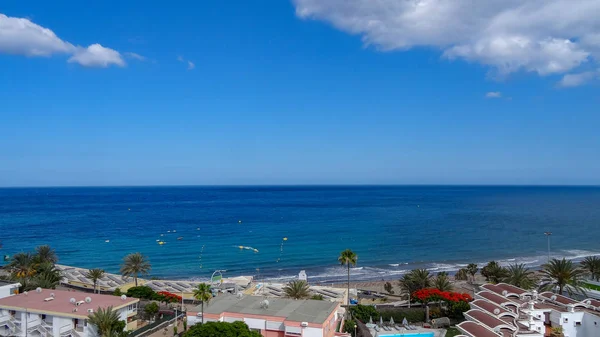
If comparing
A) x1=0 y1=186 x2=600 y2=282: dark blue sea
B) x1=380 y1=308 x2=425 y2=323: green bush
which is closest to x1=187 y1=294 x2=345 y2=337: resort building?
x1=380 y1=308 x2=425 y2=323: green bush

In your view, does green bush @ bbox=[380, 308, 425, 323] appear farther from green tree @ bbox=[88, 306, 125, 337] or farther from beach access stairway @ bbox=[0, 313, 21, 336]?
beach access stairway @ bbox=[0, 313, 21, 336]

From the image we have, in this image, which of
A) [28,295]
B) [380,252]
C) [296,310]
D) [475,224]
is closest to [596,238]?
[475,224]

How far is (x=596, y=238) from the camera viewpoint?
345 feet

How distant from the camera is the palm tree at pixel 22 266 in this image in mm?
48656

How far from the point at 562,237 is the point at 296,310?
4001 inches

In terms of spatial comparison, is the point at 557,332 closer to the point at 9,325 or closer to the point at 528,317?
the point at 528,317

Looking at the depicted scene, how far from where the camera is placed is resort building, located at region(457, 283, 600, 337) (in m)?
29.5

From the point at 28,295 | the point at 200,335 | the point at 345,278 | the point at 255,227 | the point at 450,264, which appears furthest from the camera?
the point at 255,227

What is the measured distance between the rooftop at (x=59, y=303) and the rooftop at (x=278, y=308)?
7.87 metres

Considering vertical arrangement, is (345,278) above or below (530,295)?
below

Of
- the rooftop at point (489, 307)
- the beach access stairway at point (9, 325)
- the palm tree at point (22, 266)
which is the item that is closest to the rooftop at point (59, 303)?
the beach access stairway at point (9, 325)

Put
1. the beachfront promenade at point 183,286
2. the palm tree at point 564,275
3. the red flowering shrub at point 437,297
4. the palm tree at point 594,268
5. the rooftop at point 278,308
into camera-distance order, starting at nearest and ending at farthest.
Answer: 1. the rooftop at point 278,308
2. the red flowering shrub at point 437,297
3. the palm tree at point 564,275
4. the palm tree at point 594,268
5. the beachfront promenade at point 183,286

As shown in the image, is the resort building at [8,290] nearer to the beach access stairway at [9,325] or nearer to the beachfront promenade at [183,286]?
the beach access stairway at [9,325]

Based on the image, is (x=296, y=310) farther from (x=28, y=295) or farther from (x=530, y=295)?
(x=28, y=295)
